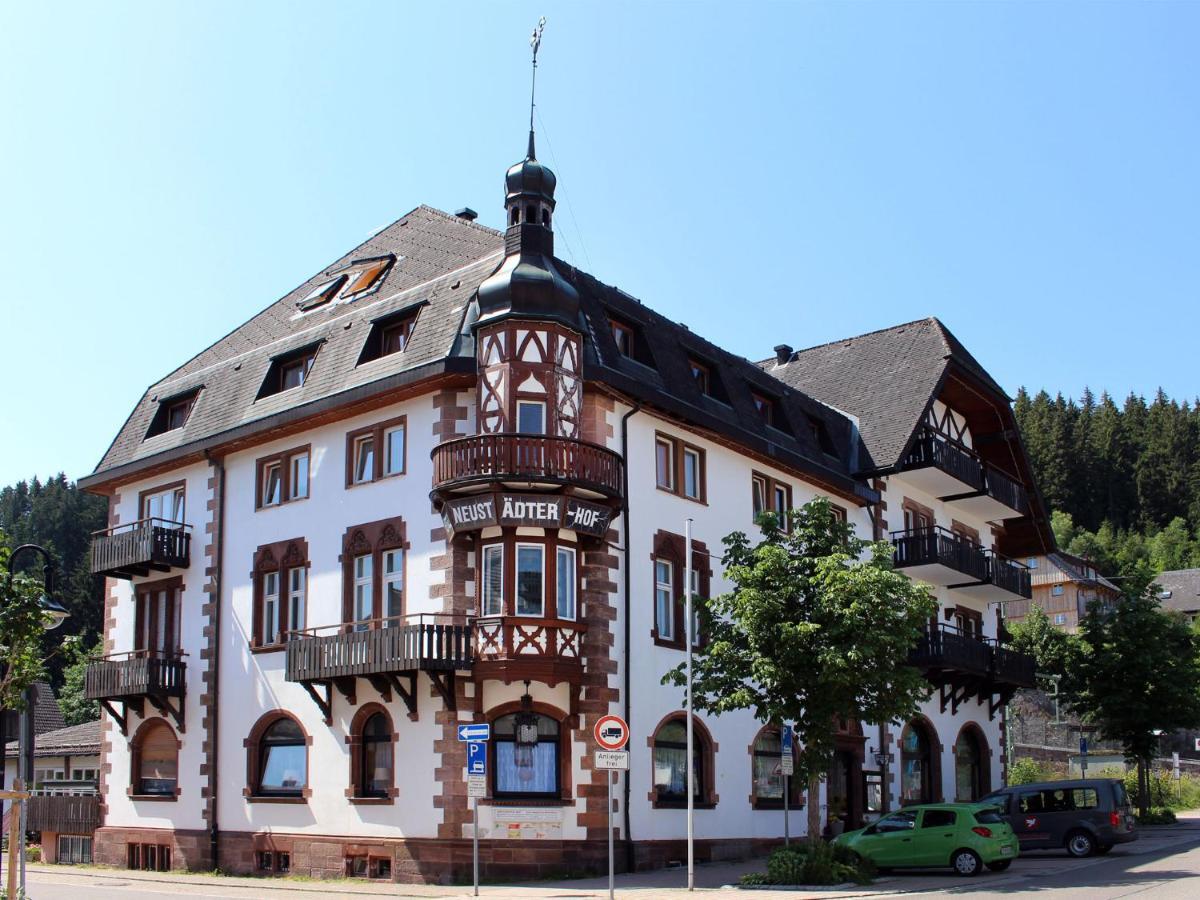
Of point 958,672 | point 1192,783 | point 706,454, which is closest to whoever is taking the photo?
point 706,454

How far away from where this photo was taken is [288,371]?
34500 mm

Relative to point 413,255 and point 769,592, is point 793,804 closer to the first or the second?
point 769,592

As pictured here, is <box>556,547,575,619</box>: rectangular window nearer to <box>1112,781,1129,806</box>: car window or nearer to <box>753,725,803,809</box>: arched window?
<box>753,725,803,809</box>: arched window

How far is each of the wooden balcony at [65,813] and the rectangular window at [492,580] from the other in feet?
47.9

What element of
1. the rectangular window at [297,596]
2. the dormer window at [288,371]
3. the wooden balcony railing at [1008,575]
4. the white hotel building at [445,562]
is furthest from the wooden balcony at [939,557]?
the dormer window at [288,371]

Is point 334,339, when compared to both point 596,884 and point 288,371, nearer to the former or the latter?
point 288,371

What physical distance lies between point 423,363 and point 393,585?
185 inches

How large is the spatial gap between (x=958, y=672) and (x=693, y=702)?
1650 cm

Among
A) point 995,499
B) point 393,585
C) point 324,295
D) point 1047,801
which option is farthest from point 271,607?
point 995,499

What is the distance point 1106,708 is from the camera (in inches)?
1805

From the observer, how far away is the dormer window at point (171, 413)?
122 feet

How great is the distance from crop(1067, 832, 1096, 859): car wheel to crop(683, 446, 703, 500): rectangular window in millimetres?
11277

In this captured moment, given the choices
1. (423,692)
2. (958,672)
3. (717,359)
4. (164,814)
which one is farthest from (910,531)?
(164,814)

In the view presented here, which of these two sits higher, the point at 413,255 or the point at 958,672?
the point at 413,255
